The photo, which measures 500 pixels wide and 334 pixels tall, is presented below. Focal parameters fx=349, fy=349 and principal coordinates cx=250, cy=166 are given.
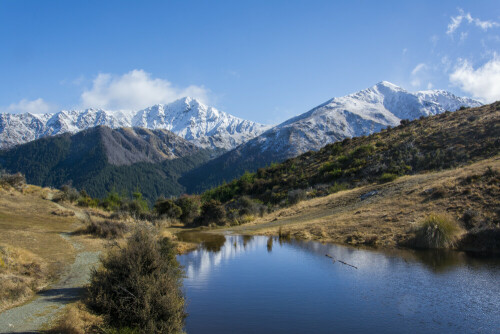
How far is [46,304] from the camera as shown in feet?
35.2

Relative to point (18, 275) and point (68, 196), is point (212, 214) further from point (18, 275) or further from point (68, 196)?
point (18, 275)

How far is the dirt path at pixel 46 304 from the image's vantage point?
8.87m

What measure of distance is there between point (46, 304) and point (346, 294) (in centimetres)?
1024

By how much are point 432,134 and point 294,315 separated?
49.5 meters

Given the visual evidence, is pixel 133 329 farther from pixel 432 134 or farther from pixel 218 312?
pixel 432 134

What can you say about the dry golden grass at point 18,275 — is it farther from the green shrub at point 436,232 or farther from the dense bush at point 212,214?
the dense bush at point 212,214

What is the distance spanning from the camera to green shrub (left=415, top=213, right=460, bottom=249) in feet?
69.3

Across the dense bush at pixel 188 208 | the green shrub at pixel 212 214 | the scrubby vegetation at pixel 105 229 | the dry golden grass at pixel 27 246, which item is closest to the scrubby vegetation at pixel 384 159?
the green shrub at pixel 212 214

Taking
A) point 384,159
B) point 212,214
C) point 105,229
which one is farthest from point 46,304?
point 384,159

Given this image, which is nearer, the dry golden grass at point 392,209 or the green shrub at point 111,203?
the dry golden grass at point 392,209

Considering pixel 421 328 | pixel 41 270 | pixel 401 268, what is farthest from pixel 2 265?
pixel 401 268

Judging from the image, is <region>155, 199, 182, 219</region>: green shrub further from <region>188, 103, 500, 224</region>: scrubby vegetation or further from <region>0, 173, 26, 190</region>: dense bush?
<region>0, 173, 26, 190</region>: dense bush

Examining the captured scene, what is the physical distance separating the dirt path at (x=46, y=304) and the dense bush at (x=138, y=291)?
145cm

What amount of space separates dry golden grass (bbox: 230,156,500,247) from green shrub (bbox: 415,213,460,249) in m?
0.97
